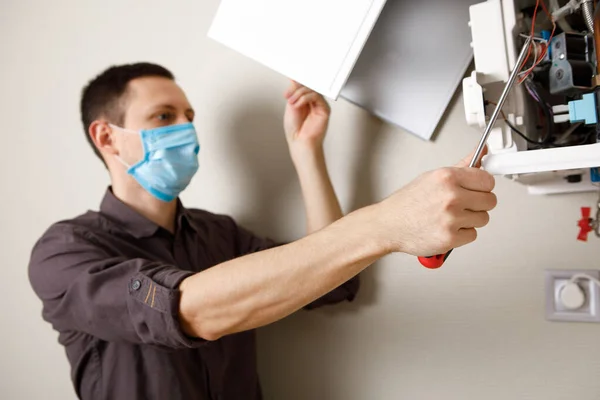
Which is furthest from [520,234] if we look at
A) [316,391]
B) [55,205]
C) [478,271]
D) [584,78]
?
[55,205]

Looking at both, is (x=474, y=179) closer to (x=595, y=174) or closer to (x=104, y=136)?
(x=595, y=174)

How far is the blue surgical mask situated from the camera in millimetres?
1239

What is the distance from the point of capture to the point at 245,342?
132 cm

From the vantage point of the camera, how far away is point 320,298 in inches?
49.5

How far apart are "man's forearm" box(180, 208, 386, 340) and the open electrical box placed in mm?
217

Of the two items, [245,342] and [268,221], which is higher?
[268,221]

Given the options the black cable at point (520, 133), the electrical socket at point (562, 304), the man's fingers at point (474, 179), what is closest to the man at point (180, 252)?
the man's fingers at point (474, 179)

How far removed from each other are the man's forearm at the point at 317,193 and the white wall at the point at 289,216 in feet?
0.23

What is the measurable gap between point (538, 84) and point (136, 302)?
758 mm

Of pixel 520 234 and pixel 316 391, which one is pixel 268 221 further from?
pixel 520 234

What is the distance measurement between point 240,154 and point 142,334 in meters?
0.66

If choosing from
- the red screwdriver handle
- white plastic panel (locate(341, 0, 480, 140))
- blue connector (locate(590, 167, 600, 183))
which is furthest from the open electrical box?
white plastic panel (locate(341, 0, 480, 140))

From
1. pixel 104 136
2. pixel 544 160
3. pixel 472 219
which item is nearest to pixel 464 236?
pixel 472 219

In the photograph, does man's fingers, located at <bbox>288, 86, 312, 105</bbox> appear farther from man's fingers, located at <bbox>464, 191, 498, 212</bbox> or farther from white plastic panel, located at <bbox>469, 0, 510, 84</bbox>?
man's fingers, located at <bbox>464, 191, 498, 212</bbox>
